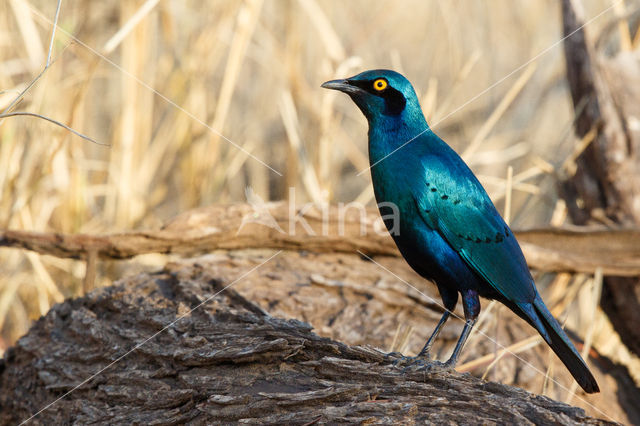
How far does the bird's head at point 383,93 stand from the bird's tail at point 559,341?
3.34 feet

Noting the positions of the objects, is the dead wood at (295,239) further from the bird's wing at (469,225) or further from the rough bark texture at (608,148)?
the bird's wing at (469,225)

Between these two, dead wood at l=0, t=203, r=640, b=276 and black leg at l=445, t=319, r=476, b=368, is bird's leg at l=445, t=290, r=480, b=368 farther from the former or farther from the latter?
dead wood at l=0, t=203, r=640, b=276

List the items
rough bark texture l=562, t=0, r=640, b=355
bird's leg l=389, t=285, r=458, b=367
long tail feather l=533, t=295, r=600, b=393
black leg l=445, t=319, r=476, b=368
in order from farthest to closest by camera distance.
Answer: rough bark texture l=562, t=0, r=640, b=355 < long tail feather l=533, t=295, r=600, b=393 < black leg l=445, t=319, r=476, b=368 < bird's leg l=389, t=285, r=458, b=367

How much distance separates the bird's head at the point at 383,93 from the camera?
3.03 meters

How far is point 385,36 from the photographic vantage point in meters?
8.03

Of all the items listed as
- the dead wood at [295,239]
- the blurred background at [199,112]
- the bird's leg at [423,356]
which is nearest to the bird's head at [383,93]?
the bird's leg at [423,356]

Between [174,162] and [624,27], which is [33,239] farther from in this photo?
[624,27]

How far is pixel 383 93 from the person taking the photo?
3064 mm

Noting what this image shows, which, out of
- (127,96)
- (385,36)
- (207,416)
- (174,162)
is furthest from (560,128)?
(207,416)

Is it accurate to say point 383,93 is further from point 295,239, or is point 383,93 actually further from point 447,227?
point 295,239

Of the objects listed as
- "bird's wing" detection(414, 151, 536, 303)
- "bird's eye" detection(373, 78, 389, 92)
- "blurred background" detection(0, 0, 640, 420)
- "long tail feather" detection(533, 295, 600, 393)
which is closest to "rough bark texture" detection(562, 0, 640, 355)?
"blurred background" detection(0, 0, 640, 420)

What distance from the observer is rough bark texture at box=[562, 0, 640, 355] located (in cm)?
461

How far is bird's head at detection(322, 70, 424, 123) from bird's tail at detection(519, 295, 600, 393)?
3.34 ft

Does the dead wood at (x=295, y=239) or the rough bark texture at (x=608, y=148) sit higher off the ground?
the rough bark texture at (x=608, y=148)
